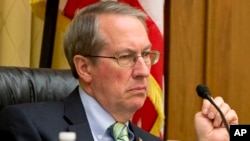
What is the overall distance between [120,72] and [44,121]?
0.28m

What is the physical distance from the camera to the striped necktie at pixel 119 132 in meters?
1.73

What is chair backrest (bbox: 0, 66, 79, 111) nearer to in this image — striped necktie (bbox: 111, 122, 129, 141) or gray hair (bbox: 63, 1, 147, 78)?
gray hair (bbox: 63, 1, 147, 78)

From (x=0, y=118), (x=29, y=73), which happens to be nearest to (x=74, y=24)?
(x=29, y=73)

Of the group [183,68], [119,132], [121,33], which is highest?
[121,33]

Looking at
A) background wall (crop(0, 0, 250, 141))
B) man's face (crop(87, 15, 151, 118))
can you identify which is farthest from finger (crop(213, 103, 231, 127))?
background wall (crop(0, 0, 250, 141))

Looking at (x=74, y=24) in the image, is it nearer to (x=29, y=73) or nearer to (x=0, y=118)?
(x=29, y=73)

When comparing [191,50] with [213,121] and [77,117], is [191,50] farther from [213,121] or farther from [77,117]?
[77,117]

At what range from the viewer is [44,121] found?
5.52 feet

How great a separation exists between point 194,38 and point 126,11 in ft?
3.55

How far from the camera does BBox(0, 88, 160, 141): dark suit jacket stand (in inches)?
63.3

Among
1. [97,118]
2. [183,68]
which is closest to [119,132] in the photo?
[97,118]

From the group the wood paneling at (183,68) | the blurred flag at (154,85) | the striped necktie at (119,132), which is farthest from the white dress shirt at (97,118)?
the wood paneling at (183,68)

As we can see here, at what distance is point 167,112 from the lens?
9.20 ft

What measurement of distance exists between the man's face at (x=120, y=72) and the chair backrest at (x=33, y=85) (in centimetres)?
21
